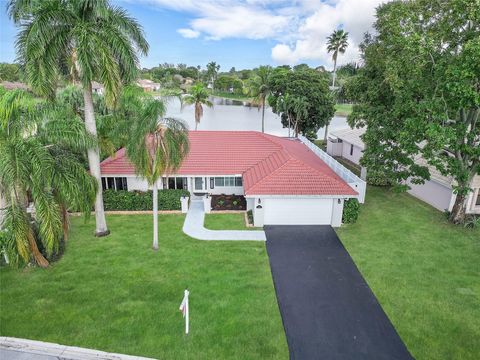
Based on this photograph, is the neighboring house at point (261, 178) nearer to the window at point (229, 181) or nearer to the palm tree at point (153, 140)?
the window at point (229, 181)

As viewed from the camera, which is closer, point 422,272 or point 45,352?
point 45,352

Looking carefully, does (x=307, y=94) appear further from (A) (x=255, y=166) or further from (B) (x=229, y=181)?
(B) (x=229, y=181)

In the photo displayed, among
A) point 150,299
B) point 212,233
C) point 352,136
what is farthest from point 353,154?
point 150,299

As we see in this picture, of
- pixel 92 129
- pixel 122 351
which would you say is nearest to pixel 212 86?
pixel 92 129

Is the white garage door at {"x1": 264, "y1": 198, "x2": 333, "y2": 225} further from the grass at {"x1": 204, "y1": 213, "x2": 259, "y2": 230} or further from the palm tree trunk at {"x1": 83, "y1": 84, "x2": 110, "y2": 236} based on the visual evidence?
the palm tree trunk at {"x1": 83, "y1": 84, "x2": 110, "y2": 236}

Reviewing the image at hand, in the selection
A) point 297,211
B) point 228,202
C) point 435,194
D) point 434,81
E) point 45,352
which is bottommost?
point 45,352

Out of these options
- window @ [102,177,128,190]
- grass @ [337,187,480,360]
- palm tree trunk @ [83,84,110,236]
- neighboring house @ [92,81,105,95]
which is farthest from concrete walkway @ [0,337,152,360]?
window @ [102,177,128,190]

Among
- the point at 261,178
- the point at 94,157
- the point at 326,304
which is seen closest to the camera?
the point at 326,304
